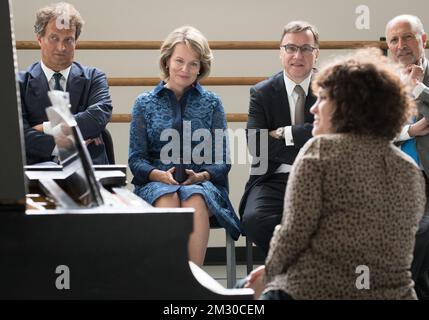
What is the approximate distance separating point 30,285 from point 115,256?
0.19 m

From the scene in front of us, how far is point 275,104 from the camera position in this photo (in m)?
3.70

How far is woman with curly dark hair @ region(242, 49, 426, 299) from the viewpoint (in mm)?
1882

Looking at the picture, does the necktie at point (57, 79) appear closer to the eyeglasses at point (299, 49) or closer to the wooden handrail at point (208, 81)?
the wooden handrail at point (208, 81)

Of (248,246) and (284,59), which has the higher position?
(284,59)

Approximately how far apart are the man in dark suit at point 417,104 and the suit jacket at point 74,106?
1316mm

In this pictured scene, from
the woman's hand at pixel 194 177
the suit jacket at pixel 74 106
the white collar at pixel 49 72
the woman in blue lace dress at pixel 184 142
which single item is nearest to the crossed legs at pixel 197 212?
the woman in blue lace dress at pixel 184 142

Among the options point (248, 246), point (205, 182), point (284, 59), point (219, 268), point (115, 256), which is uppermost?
point (284, 59)

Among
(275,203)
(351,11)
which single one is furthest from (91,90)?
(351,11)

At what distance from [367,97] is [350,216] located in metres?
0.29

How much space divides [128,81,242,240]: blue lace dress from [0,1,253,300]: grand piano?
69.3 inches

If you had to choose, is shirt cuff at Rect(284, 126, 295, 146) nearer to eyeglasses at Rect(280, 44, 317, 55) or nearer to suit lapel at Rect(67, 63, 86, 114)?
eyeglasses at Rect(280, 44, 317, 55)

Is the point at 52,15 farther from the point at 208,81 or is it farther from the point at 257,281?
the point at 257,281

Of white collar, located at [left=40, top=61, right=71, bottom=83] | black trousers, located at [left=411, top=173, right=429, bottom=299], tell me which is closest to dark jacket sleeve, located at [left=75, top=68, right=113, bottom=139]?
white collar, located at [left=40, top=61, right=71, bottom=83]
